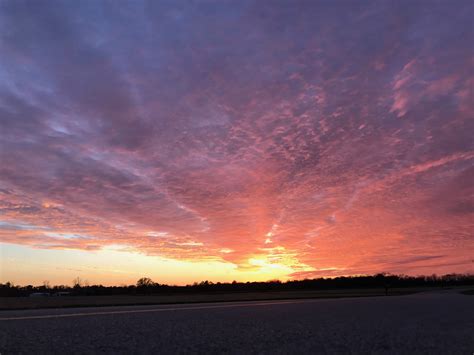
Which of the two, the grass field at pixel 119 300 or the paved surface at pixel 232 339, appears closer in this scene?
the paved surface at pixel 232 339

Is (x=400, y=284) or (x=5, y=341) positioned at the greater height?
(x=400, y=284)

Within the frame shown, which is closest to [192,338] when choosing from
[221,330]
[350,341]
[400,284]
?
[221,330]

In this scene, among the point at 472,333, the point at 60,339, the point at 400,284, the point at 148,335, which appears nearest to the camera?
the point at 60,339

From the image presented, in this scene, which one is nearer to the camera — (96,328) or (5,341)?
(5,341)

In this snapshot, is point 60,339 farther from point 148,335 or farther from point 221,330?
point 221,330

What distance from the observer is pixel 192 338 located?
9555mm

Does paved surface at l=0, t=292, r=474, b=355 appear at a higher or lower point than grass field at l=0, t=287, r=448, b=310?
lower

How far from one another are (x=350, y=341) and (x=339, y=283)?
524 feet

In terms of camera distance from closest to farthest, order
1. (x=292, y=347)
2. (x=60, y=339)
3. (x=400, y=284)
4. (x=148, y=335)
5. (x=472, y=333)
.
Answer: (x=292, y=347), (x=60, y=339), (x=148, y=335), (x=472, y=333), (x=400, y=284)

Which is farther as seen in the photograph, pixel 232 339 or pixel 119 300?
pixel 119 300

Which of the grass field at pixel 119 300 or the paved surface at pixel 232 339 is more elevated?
the grass field at pixel 119 300

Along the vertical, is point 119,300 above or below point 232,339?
above

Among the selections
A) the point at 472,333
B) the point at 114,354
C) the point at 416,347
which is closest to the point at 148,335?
the point at 114,354

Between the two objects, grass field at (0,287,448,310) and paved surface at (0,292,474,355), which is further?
grass field at (0,287,448,310)
